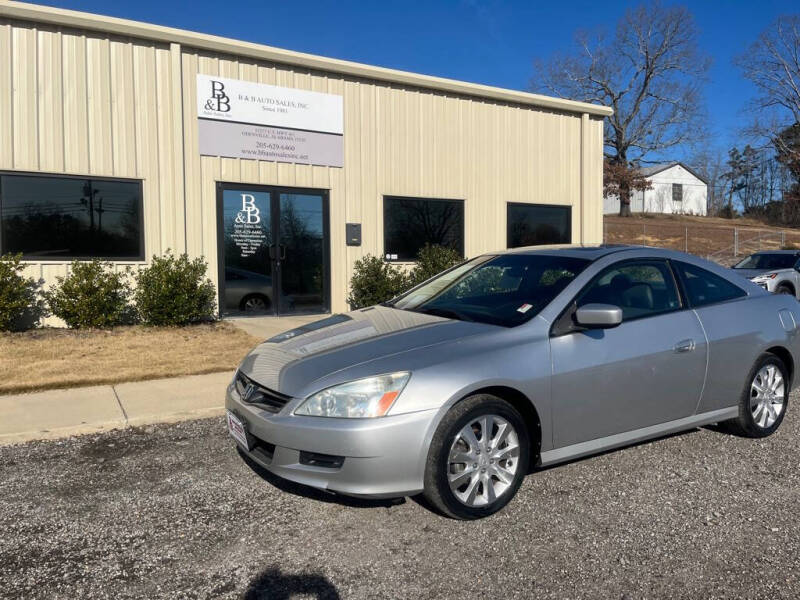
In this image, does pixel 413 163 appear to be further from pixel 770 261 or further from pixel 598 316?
pixel 770 261

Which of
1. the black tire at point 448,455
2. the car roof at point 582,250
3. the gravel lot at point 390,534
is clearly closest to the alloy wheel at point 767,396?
the gravel lot at point 390,534

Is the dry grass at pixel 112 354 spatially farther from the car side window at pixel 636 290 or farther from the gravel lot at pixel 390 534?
the car side window at pixel 636 290

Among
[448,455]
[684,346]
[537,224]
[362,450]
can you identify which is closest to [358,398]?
[362,450]

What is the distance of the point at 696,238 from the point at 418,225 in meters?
30.5

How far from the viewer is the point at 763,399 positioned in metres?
4.96

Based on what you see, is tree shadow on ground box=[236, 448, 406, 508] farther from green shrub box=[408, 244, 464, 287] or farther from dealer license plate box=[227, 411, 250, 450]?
green shrub box=[408, 244, 464, 287]

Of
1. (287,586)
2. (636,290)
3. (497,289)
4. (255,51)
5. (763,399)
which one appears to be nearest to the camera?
(287,586)

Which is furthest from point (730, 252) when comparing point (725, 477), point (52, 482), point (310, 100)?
point (52, 482)

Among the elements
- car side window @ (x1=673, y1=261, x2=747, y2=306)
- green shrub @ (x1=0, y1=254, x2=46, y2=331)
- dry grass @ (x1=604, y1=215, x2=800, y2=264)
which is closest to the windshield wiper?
car side window @ (x1=673, y1=261, x2=747, y2=306)

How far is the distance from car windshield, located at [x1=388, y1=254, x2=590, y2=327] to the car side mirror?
0.26 meters

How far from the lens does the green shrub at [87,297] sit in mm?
9172

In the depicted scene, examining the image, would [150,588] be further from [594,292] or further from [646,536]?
[594,292]

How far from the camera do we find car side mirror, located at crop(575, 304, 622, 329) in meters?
3.83

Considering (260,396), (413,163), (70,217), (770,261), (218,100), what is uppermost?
(218,100)
